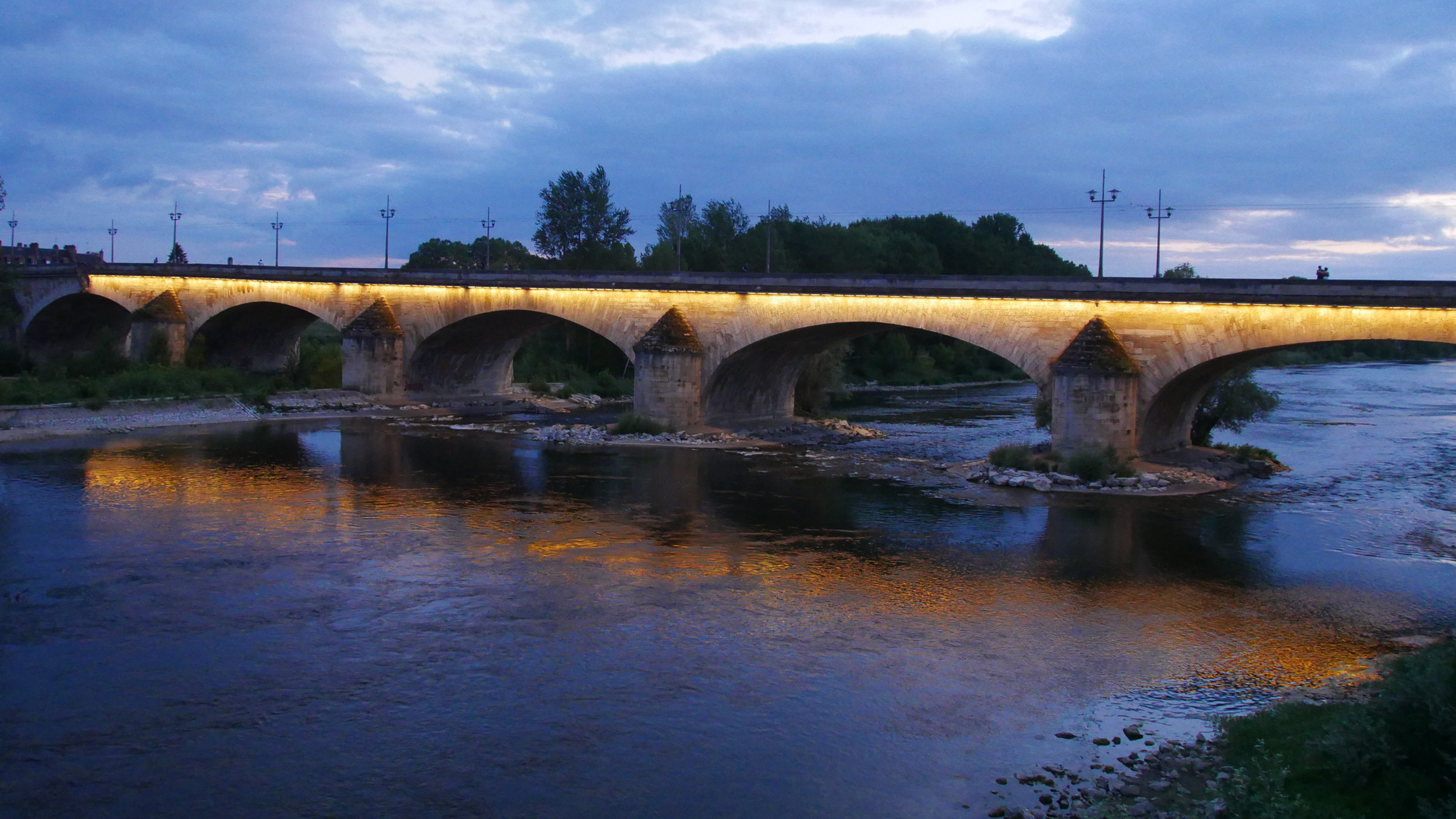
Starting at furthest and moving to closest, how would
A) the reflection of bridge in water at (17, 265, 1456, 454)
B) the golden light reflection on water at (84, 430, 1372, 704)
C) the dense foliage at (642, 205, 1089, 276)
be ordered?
the dense foliage at (642, 205, 1089, 276) → the reflection of bridge in water at (17, 265, 1456, 454) → the golden light reflection on water at (84, 430, 1372, 704)

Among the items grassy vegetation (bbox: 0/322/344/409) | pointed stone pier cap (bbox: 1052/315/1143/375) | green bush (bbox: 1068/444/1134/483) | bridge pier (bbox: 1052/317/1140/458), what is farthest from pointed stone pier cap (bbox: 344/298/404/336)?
green bush (bbox: 1068/444/1134/483)

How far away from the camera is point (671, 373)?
3012 cm

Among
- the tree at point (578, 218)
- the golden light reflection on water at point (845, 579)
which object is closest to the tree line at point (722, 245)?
the tree at point (578, 218)

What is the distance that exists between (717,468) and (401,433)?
35.2 feet

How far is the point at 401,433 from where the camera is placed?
31281 millimetres

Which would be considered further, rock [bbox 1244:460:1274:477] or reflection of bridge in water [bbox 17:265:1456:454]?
rock [bbox 1244:460:1274:477]

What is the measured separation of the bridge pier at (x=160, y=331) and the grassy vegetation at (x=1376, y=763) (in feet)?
138

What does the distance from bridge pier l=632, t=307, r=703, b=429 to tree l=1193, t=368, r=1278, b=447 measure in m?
12.5

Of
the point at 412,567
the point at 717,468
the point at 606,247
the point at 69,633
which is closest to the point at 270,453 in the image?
the point at 717,468

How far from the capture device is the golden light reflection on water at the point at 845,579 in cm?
1191

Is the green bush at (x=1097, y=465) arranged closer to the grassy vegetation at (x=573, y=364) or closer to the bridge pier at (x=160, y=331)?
the grassy vegetation at (x=573, y=364)

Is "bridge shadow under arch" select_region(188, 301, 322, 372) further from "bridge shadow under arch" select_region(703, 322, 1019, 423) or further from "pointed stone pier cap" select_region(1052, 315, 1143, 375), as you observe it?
"pointed stone pier cap" select_region(1052, 315, 1143, 375)

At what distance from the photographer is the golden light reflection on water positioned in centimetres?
1191

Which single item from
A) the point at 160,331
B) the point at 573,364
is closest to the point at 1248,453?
the point at 573,364
